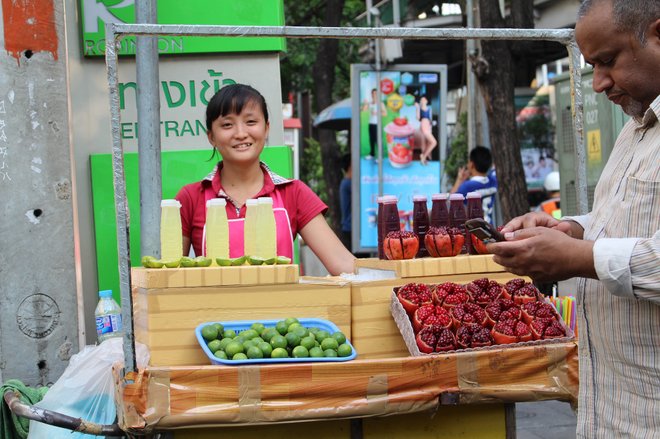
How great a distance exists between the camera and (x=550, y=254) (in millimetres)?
2145

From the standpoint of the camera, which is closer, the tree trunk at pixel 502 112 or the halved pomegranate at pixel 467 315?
the halved pomegranate at pixel 467 315

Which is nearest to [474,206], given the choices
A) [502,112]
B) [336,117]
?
[502,112]

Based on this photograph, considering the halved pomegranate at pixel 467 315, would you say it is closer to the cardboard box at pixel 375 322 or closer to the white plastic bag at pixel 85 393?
the cardboard box at pixel 375 322

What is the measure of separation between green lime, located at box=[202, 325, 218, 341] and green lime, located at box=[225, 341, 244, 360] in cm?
13

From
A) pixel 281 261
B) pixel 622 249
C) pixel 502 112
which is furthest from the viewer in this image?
pixel 502 112

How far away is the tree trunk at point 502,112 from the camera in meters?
9.40

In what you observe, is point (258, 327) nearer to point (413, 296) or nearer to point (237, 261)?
point (237, 261)

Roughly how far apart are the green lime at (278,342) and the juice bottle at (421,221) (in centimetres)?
90

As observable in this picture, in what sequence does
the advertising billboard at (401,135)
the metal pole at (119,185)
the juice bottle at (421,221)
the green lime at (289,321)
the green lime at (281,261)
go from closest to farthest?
the metal pole at (119,185) < the green lime at (289,321) < the green lime at (281,261) < the juice bottle at (421,221) < the advertising billboard at (401,135)

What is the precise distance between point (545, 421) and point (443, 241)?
3447 millimetres

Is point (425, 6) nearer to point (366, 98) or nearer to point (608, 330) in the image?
point (366, 98)

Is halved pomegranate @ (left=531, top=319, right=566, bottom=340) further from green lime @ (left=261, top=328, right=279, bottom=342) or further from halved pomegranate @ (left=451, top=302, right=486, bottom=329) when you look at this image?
green lime @ (left=261, top=328, right=279, bottom=342)

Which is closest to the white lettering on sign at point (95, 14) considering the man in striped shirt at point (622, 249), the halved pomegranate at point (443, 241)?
the halved pomegranate at point (443, 241)

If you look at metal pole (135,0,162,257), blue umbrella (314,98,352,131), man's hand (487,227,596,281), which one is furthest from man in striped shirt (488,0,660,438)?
blue umbrella (314,98,352,131)
